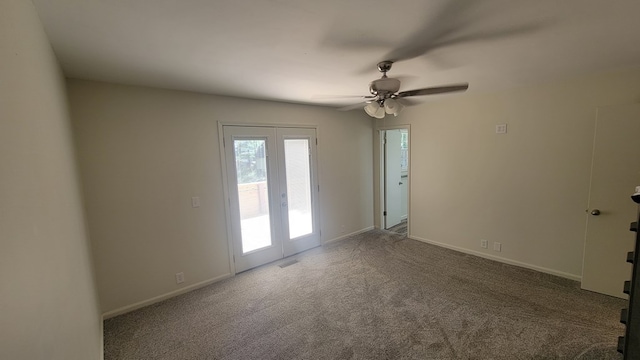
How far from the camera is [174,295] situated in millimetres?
3049

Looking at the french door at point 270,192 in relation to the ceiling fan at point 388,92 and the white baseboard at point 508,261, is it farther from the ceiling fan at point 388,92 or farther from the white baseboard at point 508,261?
the white baseboard at point 508,261

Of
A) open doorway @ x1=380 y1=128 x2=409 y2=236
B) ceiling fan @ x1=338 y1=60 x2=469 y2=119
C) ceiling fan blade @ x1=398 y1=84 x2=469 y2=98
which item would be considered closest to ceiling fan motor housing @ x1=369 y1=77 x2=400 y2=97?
ceiling fan @ x1=338 y1=60 x2=469 y2=119

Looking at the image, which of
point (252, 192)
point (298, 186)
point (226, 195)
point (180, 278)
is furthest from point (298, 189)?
point (180, 278)

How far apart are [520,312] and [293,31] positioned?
127 inches

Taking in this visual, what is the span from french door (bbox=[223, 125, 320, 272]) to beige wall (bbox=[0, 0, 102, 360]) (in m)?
1.98

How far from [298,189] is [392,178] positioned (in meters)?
2.20

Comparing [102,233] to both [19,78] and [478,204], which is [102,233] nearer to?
[19,78]

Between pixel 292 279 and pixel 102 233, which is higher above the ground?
pixel 102 233

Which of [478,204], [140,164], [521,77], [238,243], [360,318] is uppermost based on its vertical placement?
[521,77]

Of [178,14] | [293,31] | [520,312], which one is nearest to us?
[178,14]

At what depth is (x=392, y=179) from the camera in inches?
209

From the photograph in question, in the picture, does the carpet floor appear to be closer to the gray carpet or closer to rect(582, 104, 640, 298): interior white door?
the gray carpet

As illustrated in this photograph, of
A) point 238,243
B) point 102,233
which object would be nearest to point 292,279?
point 238,243

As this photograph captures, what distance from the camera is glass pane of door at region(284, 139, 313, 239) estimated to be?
4016 millimetres
